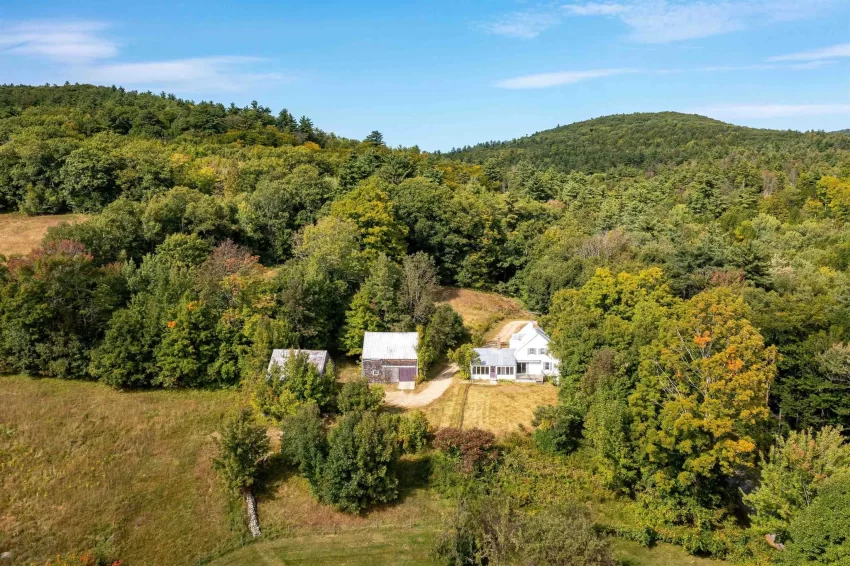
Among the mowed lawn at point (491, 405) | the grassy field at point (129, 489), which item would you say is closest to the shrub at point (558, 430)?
the mowed lawn at point (491, 405)

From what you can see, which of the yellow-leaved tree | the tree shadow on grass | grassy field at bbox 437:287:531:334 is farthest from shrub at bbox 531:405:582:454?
grassy field at bbox 437:287:531:334

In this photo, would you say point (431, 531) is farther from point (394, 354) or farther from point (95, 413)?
point (95, 413)

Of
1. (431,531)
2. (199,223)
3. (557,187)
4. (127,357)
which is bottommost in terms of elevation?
(431,531)

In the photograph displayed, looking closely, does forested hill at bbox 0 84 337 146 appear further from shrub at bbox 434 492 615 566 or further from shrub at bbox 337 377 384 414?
shrub at bbox 434 492 615 566

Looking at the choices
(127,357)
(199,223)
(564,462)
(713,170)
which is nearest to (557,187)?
(713,170)

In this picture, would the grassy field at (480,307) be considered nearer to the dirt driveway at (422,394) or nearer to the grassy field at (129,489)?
the dirt driveway at (422,394)

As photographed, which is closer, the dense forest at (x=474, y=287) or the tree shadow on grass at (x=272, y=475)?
the dense forest at (x=474, y=287)
